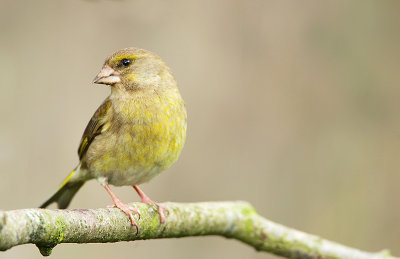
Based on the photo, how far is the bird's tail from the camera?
4.86 metres

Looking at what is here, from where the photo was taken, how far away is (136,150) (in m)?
4.32

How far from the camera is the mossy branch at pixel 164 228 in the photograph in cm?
274

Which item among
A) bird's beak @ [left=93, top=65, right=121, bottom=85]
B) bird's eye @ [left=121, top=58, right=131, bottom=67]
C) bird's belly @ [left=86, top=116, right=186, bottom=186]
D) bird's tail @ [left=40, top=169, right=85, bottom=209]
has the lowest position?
bird's tail @ [left=40, top=169, right=85, bottom=209]

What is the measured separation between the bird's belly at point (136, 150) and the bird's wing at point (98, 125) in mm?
74

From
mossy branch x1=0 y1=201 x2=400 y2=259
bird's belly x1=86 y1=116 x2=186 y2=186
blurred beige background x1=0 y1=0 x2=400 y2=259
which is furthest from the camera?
blurred beige background x1=0 y1=0 x2=400 y2=259

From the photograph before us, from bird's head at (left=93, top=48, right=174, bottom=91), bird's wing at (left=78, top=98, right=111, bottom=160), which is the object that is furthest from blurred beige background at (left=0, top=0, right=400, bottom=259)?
bird's head at (left=93, top=48, right=174, bottom=91)

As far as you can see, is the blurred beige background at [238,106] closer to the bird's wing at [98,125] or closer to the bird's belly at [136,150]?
the bird's wing at [98,125]

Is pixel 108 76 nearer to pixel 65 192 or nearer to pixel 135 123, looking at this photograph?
pixel 135 123

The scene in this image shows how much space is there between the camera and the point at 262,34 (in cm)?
700

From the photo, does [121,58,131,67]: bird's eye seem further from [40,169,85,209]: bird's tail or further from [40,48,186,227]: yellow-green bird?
[40,169,85,209]: bird's tail

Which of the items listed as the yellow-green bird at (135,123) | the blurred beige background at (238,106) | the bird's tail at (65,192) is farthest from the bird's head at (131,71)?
the blurred beige background at (238,106)

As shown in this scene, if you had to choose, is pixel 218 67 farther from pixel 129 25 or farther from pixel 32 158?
pixel 32 158

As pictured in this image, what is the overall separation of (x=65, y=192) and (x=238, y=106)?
93.8 inches

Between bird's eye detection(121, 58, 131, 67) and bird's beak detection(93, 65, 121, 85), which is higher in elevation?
bird's eye detection(121, 58, 131, 67)
